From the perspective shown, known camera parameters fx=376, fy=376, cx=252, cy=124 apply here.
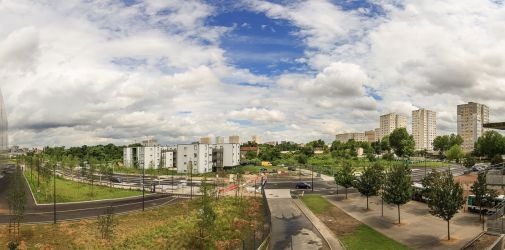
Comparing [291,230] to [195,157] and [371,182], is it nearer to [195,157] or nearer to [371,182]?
[371,182]

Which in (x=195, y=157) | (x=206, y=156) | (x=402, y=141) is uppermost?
(x=402, y=141)

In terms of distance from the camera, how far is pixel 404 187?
4234 cm

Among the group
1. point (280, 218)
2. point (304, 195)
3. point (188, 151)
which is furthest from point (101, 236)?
point (188, 151)

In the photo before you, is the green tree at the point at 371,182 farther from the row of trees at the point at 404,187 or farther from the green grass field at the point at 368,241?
the green grass field at the point at 368,241

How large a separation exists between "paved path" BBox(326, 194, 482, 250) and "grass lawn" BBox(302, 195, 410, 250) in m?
1.14

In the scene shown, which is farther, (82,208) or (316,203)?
(82,208)

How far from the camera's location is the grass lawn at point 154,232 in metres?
36.4

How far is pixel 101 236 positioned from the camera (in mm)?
39781

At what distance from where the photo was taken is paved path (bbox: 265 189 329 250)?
3434 centimetres

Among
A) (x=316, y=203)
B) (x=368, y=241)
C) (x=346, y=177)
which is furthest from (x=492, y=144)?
(x=368, y=241)

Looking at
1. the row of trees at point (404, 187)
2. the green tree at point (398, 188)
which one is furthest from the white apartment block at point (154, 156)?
the green tree at point (398, 188)

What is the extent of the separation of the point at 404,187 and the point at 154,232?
2833cm

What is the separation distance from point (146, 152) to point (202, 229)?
377ft

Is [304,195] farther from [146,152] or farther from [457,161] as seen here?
[457,161]
